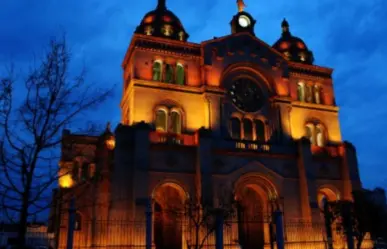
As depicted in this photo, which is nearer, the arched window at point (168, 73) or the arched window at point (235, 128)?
the arched window at point (168, 73)

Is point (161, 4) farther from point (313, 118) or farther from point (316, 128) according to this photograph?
Answer: point (316, 128)

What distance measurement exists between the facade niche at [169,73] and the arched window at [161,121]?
2.70 metres

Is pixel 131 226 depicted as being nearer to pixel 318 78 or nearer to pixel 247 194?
pixel 247 194

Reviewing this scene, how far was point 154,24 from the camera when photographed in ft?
116

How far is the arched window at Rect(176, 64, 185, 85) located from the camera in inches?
1240

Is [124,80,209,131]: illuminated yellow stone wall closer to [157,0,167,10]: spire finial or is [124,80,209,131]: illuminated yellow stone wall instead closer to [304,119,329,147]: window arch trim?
[304,119,329,147]: window arch trim

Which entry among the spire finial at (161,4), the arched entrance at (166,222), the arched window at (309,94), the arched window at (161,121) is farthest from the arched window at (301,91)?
the spire finial at (161,4)

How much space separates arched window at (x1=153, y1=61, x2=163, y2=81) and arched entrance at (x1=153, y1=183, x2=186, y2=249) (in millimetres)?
8670

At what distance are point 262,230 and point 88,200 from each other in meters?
12.8

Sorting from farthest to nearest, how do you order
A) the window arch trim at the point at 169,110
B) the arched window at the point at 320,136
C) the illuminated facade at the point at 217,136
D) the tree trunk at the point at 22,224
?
the arched window at the point at 320,136, the window arch trim at the point at 169,110, the illuminated facade at the point at 217,136, the tree trunk at the point at 22,224

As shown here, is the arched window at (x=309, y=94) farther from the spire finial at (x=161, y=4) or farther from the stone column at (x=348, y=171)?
the spire finial at (x=161, y=4)

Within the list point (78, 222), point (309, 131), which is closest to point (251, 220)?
point (309, 131)

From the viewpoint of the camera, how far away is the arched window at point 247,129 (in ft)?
104

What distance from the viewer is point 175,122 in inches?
1190
